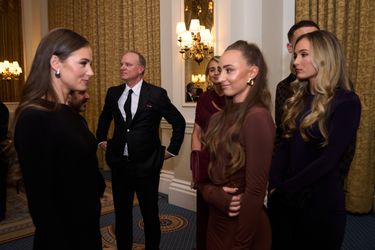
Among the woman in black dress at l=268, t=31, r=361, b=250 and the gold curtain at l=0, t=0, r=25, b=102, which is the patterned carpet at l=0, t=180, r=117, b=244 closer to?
the woman in black dress at l=268, t=31, r=361, b=250

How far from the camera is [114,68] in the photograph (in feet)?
20.5

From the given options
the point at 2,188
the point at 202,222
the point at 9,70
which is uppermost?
the point at 9,70

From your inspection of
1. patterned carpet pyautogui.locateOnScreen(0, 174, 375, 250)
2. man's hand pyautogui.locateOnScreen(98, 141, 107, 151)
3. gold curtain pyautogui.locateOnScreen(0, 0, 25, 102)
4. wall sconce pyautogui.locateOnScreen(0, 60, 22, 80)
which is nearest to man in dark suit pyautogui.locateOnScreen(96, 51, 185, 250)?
man's hand pyautogui.locateOnScreen(98, 141, 107, 151)

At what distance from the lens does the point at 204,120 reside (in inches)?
106

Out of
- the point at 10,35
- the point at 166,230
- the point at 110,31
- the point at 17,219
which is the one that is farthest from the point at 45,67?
the point at 10,35

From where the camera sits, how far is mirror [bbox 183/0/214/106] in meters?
4.43

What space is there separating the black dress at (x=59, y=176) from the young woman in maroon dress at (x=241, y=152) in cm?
55

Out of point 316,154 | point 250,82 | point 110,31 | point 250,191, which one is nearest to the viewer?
point 250,191

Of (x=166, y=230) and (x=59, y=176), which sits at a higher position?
(x=59, y=176)

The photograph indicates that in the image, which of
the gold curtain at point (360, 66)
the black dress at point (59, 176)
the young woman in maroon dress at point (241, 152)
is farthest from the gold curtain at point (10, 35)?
the young woman in maroon dress at point (241, 152)

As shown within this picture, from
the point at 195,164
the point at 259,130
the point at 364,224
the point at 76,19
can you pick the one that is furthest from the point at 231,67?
the point at 76,19

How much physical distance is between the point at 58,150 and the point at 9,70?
330 inches

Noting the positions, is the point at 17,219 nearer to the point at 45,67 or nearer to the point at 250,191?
the point at 45,67

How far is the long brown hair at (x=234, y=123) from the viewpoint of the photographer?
4.97ft
